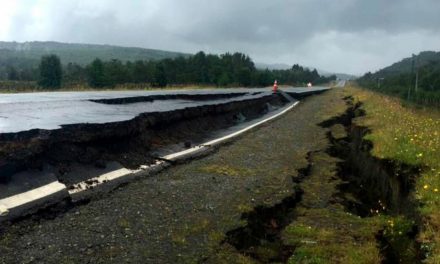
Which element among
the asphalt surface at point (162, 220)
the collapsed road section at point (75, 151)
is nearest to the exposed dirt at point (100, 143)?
the collapsed road section at point (75, 151)

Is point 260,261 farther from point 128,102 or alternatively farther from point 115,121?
point 128,102

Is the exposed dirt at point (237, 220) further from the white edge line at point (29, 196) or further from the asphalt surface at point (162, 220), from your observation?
the white edge line at point (29, 196)

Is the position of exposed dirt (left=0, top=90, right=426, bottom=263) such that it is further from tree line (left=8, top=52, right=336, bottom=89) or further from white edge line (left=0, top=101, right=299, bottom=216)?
tree line (left=8, top=52, right=336, bottom=89)

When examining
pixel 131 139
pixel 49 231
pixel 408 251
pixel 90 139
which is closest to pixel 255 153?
pixel 131 139

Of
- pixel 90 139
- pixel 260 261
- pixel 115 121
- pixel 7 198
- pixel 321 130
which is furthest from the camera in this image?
pixel 321 130

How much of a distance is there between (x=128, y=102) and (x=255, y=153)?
7.30 m

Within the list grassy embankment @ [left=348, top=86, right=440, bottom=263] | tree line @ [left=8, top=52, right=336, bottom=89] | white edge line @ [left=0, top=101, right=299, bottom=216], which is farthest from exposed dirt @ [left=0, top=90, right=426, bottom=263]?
tree line @ [left=8, top=52, right=336, bottom=89]

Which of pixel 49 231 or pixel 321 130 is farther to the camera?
pixel 321 130

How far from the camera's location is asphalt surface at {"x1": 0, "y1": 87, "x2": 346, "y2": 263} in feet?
16.6

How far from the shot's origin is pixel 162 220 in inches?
244

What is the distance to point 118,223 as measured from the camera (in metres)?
5.97

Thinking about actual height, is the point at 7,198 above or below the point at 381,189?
above

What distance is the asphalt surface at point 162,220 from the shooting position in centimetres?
507

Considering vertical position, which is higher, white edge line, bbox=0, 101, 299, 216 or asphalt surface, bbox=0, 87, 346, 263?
white edge line, bbox=0, 101, 299, 216
